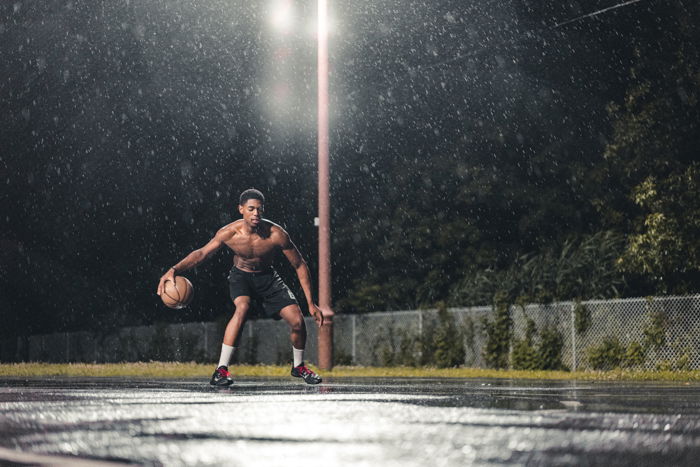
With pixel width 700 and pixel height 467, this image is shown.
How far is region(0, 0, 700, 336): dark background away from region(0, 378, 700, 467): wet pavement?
1795cm

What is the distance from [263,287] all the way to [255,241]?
54 cm

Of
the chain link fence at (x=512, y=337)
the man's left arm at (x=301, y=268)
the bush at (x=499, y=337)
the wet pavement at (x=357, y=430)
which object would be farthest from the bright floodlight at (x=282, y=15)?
the wet pavement at (x=357, y=430)

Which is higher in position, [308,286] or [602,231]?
[602,231]

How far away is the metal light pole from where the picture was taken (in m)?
22.0

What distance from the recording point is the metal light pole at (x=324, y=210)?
2197 centimetres

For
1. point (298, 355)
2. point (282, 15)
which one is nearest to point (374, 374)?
point (298, 355)

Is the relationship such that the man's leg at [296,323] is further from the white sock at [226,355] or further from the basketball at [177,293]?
the basketball at [177,293]

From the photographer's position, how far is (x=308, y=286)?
13.6 metres

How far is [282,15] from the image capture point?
2264 cm

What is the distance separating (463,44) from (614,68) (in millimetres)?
4625

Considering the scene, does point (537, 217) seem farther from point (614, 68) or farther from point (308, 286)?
point (308, 286)

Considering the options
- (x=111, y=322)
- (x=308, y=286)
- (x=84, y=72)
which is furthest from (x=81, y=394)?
(x=111, y=322)

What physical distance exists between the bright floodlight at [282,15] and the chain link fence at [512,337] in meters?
7.08

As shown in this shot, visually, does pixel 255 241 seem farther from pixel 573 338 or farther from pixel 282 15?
pixel 573 338
